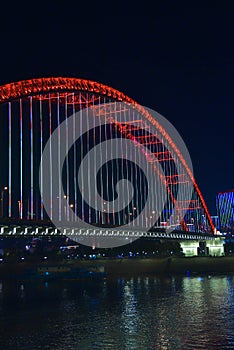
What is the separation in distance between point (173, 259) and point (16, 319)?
43022 mm

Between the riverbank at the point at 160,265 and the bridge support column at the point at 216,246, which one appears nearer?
the riverbank at the point at 160,265

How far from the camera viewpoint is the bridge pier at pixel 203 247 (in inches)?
3349

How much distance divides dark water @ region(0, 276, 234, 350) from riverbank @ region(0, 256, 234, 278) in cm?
2424

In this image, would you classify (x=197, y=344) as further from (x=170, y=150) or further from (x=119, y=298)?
(x=170, y=150)

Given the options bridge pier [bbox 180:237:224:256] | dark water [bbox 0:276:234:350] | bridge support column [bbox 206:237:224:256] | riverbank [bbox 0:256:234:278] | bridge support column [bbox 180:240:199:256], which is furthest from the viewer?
bridge support column [bbox 206:237:224:256]

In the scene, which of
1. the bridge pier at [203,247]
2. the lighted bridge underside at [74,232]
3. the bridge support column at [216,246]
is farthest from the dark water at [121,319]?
the bridge support column at [216,246]

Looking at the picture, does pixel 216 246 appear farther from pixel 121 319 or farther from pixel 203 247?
pixel 121 319

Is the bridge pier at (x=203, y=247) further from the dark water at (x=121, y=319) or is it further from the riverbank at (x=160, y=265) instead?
the dark water at (x=121, y=319)

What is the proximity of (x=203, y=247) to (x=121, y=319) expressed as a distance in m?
61.4

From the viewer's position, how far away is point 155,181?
8131 centimetres

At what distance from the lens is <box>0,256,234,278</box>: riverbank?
71.0 metres

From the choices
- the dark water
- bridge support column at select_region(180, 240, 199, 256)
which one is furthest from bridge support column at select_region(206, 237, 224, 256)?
the dark water

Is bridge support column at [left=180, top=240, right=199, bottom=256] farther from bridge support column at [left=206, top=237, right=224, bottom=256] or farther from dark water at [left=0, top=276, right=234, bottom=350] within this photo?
dark water at [left=0, top=276, right=234, bottom=350]

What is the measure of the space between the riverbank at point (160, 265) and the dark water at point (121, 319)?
2424 cm
